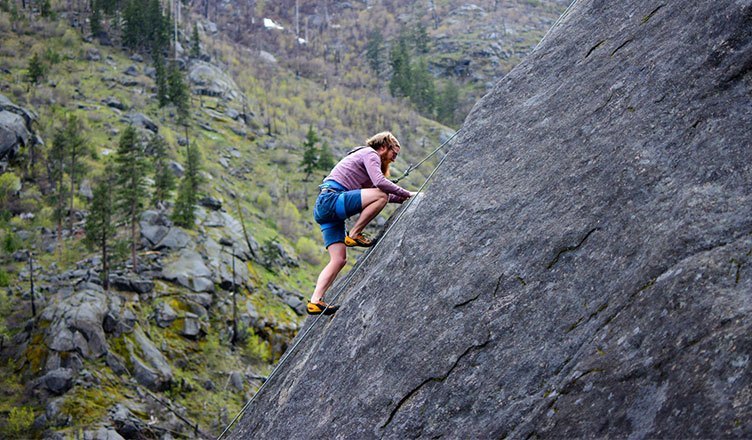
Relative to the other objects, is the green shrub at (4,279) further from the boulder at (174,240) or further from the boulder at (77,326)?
the boulder at (174,240)

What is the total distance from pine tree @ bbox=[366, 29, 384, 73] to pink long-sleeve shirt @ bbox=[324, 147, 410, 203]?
91.8 meters

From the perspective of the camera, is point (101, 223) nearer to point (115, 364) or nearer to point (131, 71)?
point (115, 364)

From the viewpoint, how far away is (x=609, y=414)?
13.8 feet

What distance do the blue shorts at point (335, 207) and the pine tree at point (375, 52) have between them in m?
91.9

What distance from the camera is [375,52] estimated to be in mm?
99625

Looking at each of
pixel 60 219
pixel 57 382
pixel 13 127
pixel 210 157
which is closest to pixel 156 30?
pixel 210 157

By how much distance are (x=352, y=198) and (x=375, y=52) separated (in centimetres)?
9619

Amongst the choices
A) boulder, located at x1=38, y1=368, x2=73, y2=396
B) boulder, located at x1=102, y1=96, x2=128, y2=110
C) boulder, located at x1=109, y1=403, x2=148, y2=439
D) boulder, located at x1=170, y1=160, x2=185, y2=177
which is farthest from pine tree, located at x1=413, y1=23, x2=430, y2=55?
boulder, located at x1=109, y1=403, x2=148, y2=439

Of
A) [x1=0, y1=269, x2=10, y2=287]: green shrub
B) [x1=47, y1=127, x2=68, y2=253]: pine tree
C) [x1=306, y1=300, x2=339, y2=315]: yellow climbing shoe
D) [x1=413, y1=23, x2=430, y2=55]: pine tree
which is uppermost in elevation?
[x1=47, y1=127, x2=68, y2=253]: pine tree

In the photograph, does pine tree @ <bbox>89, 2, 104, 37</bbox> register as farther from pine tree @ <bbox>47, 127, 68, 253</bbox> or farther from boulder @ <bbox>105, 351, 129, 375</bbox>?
boulder @ <bbox>105, 351, 129, 375</bbox>

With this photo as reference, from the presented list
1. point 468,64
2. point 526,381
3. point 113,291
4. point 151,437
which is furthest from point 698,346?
point 468,64

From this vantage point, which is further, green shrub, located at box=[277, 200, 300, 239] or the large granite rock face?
green shrub, located at box=[277, 200, 300, 239]

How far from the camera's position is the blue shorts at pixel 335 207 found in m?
7.32

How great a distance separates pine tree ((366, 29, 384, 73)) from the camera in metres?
98.4
